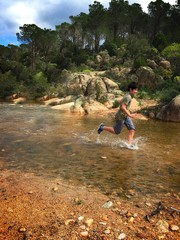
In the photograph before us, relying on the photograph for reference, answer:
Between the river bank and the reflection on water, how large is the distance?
1.57ft

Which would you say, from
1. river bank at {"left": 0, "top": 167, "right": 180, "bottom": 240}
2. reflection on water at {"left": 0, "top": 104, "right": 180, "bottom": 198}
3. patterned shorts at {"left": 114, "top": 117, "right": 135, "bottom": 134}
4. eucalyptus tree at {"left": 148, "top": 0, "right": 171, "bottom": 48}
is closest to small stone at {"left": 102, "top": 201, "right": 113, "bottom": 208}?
river bank at {"left": 0, "top": 167, "right": 180, "bottom": 240}

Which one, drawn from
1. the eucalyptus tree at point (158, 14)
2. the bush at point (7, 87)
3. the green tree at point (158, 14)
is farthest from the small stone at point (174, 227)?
the green tree at point (158, 14)

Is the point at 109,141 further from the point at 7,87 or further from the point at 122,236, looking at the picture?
the point at 7,87

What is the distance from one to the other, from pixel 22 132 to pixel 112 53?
1585 inches

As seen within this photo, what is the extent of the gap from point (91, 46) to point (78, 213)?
65286 millimetres

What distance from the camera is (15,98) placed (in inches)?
1261

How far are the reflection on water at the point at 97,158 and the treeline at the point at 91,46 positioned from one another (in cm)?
2300

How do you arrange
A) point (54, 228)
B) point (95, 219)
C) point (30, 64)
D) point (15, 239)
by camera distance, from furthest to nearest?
1. point (30, 64)
2. point (95, 219)
3. point (54, 228)
4. point (15, 239)

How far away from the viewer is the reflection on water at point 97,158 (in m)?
5.50

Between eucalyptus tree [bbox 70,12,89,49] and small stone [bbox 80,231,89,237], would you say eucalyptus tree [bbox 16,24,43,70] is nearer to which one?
eucalyptus tree [bbox 70,12,89,49]

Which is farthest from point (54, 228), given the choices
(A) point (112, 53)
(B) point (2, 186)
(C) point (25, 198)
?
(A) point (112, 53)

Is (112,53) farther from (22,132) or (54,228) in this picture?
(54,228)

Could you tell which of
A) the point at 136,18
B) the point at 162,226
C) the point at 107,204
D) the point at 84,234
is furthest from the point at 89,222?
the point at 136,18

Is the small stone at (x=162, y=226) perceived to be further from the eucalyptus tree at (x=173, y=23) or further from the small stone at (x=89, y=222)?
the eucalyptus tree at (x=173, y=23)
